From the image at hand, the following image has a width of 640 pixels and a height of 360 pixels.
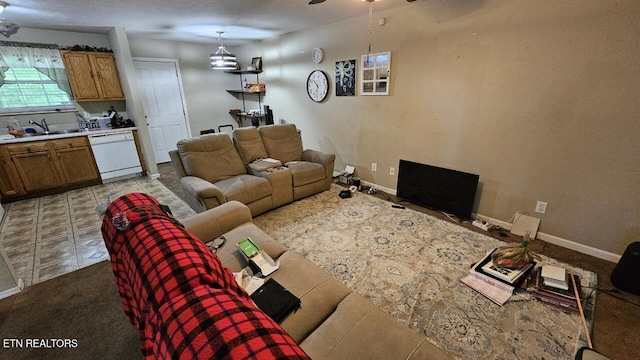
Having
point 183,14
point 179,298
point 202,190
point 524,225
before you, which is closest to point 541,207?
point 524,225

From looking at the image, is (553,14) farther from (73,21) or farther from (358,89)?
(73,21)

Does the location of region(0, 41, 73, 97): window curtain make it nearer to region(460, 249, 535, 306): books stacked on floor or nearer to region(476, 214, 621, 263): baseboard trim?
region(460, 249, 535, 306): books stacked on floor

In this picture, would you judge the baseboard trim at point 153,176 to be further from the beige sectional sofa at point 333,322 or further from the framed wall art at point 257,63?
the beige sectional sofa at point 333,322

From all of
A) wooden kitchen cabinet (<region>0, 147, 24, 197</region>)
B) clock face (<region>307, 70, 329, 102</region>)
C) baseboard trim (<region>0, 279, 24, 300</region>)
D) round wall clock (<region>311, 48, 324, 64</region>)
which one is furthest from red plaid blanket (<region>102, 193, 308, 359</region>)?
wooden kitchen cabinet (<region>0, 147, 24, 197</region>)

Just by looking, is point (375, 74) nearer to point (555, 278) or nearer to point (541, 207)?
point (541, 207)

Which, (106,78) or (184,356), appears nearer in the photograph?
(184,356)

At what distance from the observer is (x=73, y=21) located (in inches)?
130

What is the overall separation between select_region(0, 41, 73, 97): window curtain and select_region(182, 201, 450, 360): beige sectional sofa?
467cm

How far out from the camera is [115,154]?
165 inches

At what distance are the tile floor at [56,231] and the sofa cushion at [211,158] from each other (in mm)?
614

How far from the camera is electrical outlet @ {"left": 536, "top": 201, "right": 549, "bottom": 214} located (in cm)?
239

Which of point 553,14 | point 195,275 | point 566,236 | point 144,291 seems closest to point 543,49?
point 553,14

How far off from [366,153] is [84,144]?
4.37 m

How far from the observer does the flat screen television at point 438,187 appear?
2.77 metres
